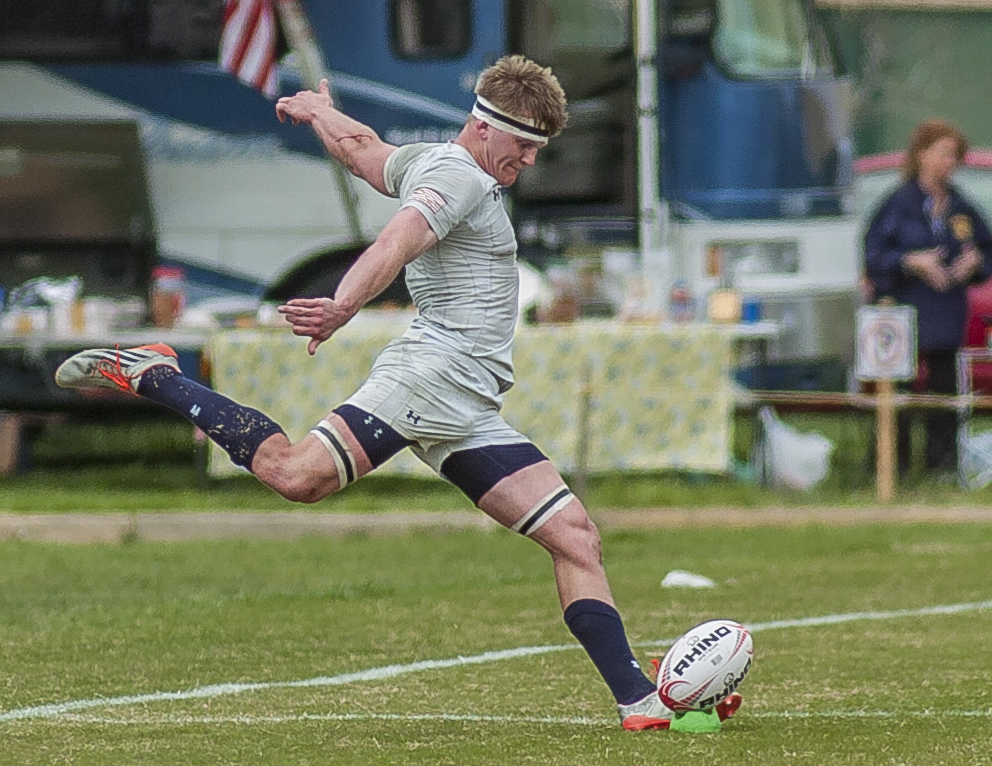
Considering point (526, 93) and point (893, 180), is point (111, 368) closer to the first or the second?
point (526, 93)

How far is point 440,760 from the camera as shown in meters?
5.49

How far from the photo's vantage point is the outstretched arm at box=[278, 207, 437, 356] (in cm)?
559

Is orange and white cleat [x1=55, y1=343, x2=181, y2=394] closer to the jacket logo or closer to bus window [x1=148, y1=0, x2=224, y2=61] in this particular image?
the jacket logo

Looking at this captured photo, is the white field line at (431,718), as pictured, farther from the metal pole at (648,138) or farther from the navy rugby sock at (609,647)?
the metal pole at (648,138)

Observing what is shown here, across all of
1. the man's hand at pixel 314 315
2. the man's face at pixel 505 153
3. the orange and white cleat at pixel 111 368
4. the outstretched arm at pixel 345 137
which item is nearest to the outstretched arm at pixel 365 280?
the man's hand at pixel 314 315

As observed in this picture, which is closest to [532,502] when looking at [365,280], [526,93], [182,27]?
[365,280]

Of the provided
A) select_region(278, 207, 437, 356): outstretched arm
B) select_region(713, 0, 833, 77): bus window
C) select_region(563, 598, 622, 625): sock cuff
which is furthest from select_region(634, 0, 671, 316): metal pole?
select_region(278, 207, 437, 356): outstretched arm

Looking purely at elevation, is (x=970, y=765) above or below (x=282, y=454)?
below

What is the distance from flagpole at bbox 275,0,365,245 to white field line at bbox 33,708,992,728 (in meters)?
7.82

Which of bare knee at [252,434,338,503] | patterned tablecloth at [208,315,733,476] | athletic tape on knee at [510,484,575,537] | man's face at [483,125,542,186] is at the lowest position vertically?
patterned tablecloth at [208,315,733,476]

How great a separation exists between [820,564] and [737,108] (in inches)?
194

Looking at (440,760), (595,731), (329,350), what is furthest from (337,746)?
(329,350)

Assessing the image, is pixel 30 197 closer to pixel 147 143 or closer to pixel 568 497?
pixel 147 143

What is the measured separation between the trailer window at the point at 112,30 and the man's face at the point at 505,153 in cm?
821
